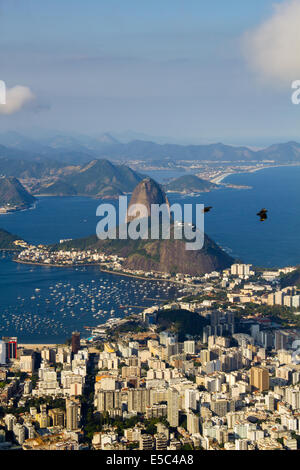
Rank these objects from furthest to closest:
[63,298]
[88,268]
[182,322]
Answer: [88,268] < [63,298] < [182,322]

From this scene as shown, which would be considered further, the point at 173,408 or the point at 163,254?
the point at 163,254

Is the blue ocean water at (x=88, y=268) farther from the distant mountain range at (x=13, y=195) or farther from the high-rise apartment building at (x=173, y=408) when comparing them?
the high-rise apartment building at (x=173, y=408)

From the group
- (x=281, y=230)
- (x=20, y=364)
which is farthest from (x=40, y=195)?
(x=20, y=364)

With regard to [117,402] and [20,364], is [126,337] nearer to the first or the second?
[20,364]

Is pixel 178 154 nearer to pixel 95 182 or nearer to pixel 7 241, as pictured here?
pixel 95 182

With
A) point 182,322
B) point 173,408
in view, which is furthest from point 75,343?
point 173,408

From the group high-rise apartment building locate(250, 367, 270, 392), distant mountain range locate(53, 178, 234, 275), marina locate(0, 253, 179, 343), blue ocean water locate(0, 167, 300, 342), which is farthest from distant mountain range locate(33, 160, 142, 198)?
high-rise apartment building locate(250, 367, 270, 392)

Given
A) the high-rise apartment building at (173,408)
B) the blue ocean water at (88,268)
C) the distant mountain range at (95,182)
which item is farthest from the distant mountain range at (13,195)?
the high-rise apartment building at (173,408)

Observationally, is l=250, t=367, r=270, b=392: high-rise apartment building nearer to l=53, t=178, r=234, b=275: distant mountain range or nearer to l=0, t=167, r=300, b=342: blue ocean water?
A: l=0, t=167, r=300, b=342: blue ocean water
